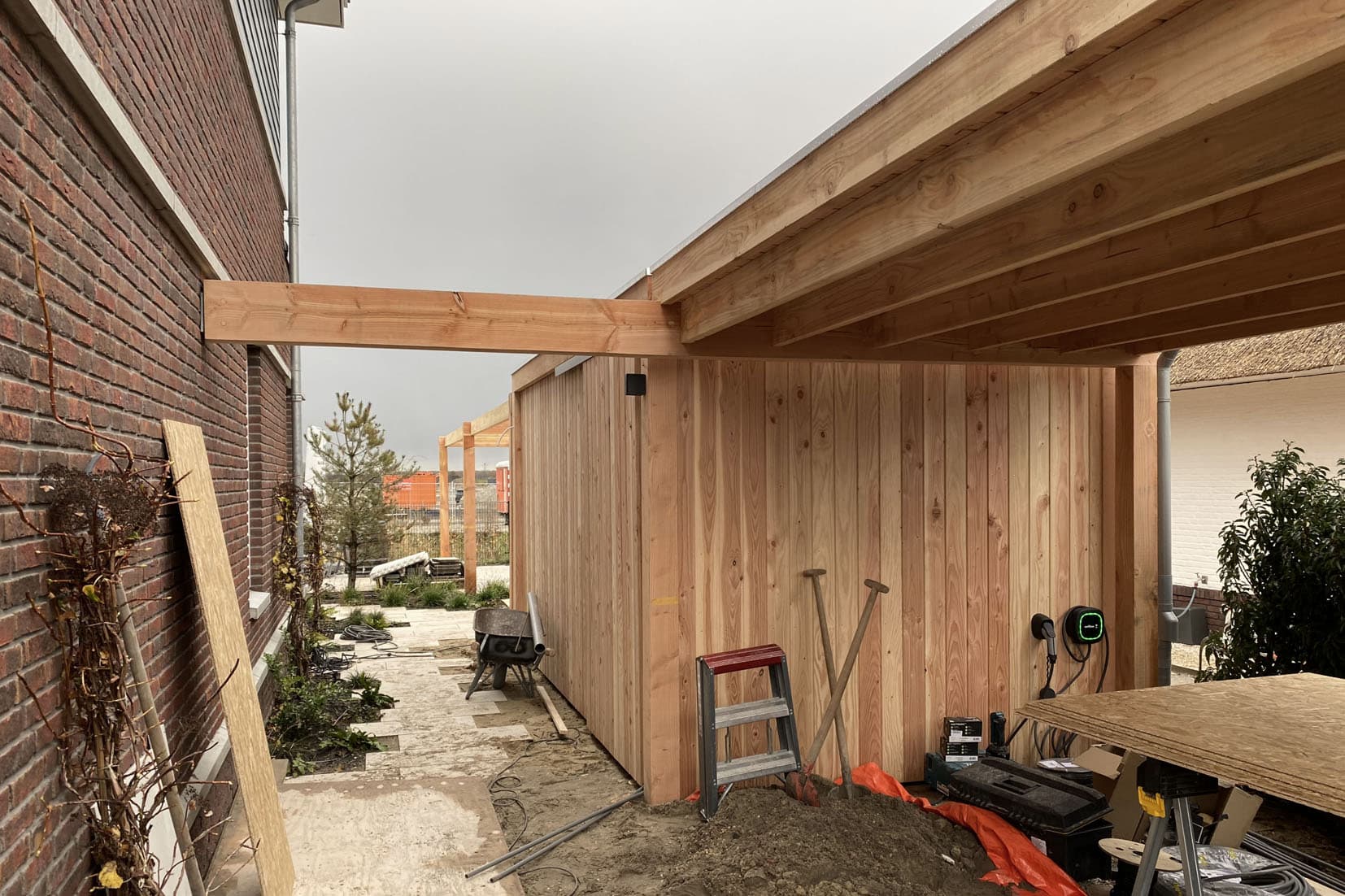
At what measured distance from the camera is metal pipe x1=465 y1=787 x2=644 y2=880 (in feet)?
12.7

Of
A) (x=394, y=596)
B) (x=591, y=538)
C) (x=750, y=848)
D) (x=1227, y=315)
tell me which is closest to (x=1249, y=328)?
(x=1227, y=315)

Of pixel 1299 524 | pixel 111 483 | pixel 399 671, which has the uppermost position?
pixel 111 483

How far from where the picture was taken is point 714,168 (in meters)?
30.0

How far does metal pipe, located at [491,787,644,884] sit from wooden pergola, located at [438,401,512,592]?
20.2ft

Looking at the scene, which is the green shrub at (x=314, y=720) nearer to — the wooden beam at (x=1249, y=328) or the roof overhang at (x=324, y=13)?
the wooden beam at (x=1249, y=328)

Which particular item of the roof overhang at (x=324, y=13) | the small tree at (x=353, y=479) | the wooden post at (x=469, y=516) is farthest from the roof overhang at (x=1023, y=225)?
the small tree at (x=353, y=479)

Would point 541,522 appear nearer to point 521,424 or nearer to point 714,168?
point 521,424

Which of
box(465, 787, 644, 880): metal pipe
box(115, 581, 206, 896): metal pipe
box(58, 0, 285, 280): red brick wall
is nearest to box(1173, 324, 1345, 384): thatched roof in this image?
box(465, 787, 644, 880): metal pipe

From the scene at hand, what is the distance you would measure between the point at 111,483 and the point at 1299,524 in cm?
565

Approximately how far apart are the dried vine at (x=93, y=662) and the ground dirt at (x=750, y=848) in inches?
77.4

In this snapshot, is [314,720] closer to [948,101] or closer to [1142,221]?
[948,101]

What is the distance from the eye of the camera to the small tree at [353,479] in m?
13.2

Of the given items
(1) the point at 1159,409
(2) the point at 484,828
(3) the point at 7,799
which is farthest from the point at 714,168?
(3) the point at 7,799

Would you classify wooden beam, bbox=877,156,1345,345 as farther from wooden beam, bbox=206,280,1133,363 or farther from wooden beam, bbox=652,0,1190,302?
wooden beam, bbox=206,280,1133,363
